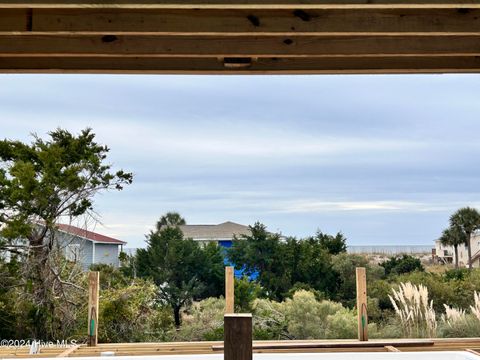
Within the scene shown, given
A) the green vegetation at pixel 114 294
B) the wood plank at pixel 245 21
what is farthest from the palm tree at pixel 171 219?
the wood plank at pixel 245 21

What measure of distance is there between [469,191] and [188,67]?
11178 mm

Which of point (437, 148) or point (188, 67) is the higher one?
point (437, 148)

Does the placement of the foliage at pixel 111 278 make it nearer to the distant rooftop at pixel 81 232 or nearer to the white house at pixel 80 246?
the white house at pixel 80 246

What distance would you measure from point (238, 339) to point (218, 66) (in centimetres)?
168

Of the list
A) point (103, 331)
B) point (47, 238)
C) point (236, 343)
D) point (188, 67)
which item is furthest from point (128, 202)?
point (236, 343)

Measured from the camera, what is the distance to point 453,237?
539 inches

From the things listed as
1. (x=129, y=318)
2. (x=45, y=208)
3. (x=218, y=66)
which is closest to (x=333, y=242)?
(x=129, y=318)

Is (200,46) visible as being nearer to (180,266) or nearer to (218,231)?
(180,266)

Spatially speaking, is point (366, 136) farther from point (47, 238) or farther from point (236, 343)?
point (236, 343)

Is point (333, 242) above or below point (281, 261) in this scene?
above

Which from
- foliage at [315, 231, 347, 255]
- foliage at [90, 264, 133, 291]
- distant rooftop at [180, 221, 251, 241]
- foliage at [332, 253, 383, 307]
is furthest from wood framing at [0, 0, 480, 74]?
distant rooftop at [180, 221, 251, 241]

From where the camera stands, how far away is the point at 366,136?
10945mm

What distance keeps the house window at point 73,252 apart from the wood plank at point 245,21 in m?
6.66

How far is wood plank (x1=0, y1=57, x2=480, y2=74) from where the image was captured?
2730mm
